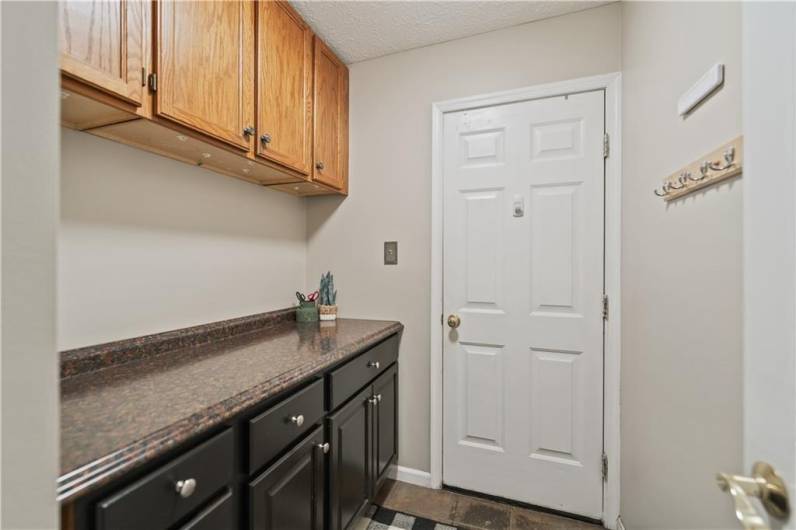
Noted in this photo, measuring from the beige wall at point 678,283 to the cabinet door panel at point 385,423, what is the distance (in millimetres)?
1114

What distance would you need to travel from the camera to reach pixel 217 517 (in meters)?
0.82

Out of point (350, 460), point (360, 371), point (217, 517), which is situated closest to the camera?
point (217, 517)

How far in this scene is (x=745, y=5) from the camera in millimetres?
494

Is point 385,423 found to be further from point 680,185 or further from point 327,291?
point 680,185

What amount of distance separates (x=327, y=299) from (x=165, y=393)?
4.07 feet

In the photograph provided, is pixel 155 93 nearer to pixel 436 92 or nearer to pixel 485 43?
pixel 436 92

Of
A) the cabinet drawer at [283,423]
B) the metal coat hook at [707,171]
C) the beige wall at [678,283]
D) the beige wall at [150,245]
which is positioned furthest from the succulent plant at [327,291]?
the metal coat hook at [707,171]

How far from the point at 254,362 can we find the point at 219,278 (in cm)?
63

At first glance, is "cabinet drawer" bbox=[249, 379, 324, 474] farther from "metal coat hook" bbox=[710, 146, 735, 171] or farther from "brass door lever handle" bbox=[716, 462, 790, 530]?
"metal coat hook" bbox=[710, 146, 735, 171]

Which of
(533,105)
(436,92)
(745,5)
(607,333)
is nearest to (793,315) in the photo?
(745,5)

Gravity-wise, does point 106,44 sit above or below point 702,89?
above

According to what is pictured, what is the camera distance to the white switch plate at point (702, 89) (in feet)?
2.70

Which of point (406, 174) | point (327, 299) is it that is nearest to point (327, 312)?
point (327, 299)

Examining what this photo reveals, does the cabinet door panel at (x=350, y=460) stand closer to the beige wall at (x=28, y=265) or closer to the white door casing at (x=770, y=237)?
the beige wall at (x=28, y=265)
